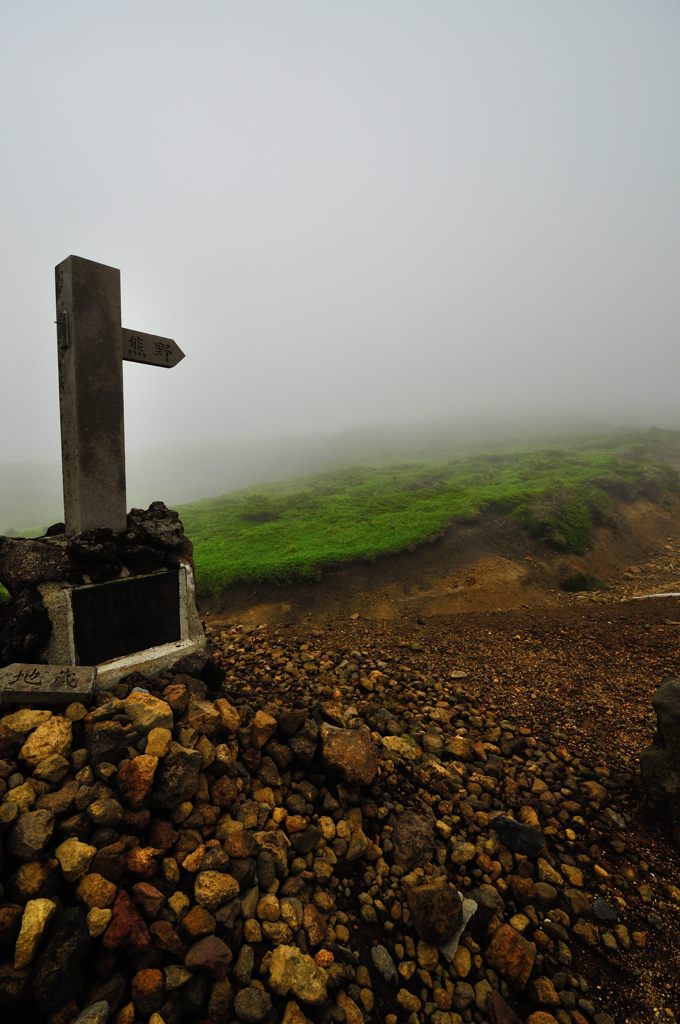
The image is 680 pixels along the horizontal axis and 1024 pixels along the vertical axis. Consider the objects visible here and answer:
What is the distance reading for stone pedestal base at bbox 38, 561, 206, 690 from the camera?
5.16 metres

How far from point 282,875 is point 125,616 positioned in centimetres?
347

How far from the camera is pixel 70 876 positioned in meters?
3.13

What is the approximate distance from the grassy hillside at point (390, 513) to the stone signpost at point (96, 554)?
671 centimetres

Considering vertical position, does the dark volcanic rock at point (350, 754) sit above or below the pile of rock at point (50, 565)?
below

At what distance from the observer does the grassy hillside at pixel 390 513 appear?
13680 millimetres

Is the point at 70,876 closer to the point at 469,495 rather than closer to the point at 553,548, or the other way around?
the point at 553,548

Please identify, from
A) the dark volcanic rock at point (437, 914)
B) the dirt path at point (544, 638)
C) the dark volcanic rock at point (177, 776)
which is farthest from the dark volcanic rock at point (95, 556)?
the dark volcanic rock at point (437, 914)

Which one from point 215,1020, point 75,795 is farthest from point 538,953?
point 75,795

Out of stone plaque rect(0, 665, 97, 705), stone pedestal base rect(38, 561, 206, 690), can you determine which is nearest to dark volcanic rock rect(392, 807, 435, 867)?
stone pedestal base rect(38, 561, 206, 690)

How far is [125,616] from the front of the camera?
18.5 feet

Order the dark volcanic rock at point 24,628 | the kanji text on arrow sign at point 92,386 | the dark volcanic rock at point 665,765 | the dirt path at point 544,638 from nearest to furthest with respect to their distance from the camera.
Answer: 1. the dirt path at point 544,638
2. the dark volcanic rock at point 665,765
3. the dark volcanic rock at point 24,628
4. the kanji text on arrow sign at point 92,386

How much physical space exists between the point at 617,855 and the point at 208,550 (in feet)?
45.8

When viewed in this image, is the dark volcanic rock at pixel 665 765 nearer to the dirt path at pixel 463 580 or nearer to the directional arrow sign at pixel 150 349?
the dirt path at pixel 463 580

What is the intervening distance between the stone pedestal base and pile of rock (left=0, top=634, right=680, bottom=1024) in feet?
1.59
